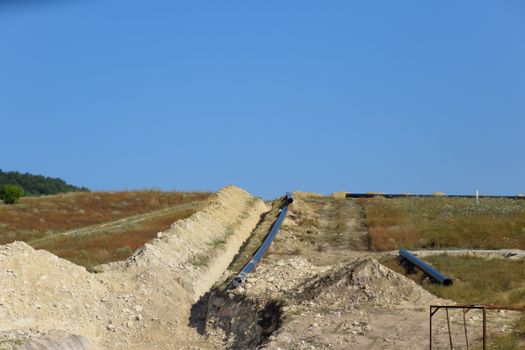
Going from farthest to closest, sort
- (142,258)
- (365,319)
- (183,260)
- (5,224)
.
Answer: (5,224), (183,260), (142,258), (365,319)

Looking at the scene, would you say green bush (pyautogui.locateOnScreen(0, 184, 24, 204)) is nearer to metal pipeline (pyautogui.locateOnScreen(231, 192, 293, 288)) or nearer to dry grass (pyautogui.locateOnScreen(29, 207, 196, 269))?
dry grass (pyautogui.locateOnScreen(29, 207, 196, 269))

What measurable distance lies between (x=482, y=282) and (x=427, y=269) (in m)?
2.17

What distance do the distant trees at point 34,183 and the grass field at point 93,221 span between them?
2051 inches

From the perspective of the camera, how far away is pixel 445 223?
37.8 meters

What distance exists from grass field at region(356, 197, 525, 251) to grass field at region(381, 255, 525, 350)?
17.6 ft

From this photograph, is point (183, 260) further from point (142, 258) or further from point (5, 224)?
point (5, 224)

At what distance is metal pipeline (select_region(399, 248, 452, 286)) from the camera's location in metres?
22.9

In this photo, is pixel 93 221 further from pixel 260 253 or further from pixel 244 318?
pixel 244 318

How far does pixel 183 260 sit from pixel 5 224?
76.1ft

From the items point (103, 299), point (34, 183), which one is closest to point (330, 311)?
point (103, 299)

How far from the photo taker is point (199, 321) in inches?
946

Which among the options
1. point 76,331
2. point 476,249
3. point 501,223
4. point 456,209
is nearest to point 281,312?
point 76,331

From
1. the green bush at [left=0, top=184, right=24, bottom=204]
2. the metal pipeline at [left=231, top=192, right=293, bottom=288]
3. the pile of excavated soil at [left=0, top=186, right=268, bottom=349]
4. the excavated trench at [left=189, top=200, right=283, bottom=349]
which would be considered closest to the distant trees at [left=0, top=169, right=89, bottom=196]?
the green bush at [left=0, top=184, right=24, bottom=204]

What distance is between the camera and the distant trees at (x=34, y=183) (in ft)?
379
